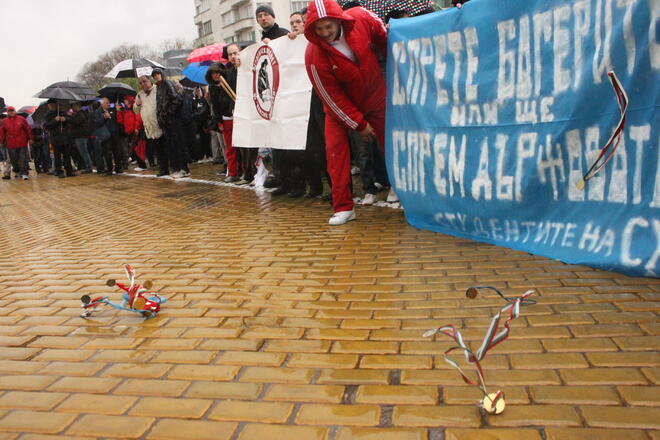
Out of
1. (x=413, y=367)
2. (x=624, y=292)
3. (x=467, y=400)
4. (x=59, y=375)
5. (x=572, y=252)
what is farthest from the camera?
(x=572, y=252)

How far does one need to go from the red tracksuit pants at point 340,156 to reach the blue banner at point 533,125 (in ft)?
1.24

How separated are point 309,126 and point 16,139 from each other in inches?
484

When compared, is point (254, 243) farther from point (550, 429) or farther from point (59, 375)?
point (550, 429)

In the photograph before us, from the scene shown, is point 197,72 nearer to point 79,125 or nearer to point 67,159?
point 79,125

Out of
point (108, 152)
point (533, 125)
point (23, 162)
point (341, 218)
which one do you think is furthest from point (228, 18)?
point (533, 125)

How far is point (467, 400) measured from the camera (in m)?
1.88

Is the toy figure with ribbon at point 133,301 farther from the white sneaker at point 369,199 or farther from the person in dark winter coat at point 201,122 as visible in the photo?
the person in dark winter coat at point 201,122

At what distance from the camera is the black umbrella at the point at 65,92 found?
12.8 metres

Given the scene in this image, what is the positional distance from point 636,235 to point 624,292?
1.29 feet

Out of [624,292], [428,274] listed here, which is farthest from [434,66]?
[624,292]

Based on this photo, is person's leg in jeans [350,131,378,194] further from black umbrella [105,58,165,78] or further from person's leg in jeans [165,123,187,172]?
black umbrella [105,58,165,78]

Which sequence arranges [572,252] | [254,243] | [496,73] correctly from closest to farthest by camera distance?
1. [572,252]
2. [496,73]
3. [254,243]

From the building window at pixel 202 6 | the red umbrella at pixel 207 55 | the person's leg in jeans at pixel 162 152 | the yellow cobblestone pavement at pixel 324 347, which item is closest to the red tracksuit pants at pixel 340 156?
the yellow cobblestone pavement at pixel 324 347

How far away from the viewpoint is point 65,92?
13.0m
